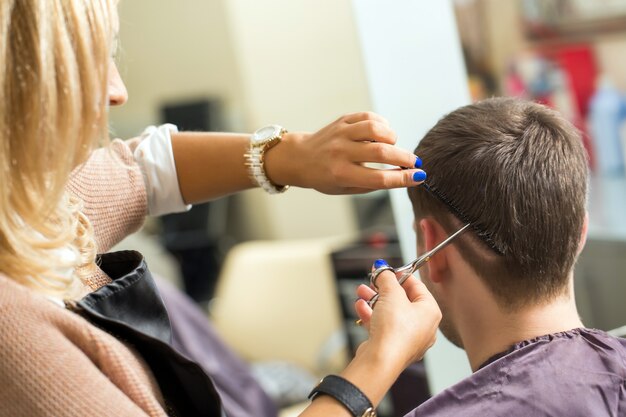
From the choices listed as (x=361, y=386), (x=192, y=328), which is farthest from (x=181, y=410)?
(x=192, y=328)

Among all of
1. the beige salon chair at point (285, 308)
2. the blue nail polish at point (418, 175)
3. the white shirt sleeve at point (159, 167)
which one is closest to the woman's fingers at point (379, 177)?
the blue nail polish at point (418, 175)

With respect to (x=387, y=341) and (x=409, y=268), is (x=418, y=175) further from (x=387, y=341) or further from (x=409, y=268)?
(x=387, y=341)

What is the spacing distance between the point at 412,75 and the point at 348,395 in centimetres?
71

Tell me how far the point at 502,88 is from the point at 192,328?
5.56 feet

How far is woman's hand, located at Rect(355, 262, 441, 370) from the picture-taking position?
97 centimetres

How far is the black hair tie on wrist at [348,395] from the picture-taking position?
94 centimetres

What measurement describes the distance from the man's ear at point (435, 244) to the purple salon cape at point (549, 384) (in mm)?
164

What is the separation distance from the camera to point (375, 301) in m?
1.08

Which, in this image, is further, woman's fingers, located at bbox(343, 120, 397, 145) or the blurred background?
the blurred background

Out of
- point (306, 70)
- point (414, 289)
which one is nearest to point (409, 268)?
point (414, 289)

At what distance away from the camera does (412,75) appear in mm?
1473

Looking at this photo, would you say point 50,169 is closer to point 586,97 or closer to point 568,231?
point 568,231

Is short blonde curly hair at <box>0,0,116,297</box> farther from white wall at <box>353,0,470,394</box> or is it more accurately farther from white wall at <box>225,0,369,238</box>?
white wall at <box>225,0,369,238</box>

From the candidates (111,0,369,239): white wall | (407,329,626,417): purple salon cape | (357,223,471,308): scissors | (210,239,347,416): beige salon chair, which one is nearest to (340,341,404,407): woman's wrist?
(357,223,471,308): scissors
